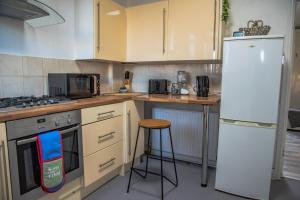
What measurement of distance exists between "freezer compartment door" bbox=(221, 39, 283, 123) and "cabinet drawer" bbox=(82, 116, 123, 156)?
1107 mm

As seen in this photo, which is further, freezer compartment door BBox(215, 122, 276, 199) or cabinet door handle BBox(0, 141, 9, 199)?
freezer compartment door BBox(215, 122, 276, 199)

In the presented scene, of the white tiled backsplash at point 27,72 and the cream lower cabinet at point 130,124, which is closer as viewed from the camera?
the white tiled backsplash at point 27,72

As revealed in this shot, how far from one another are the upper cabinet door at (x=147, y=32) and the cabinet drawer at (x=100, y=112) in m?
0.76

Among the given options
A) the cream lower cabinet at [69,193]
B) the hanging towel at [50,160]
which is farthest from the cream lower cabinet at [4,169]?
the cream lower cabinet at [69,193]

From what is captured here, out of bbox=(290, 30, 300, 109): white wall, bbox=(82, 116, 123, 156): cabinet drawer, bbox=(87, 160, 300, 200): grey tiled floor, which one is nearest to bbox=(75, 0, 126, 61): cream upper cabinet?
bbox=(82, 116, 123, 156): cabinet drawer

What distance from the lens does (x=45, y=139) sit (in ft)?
4.32

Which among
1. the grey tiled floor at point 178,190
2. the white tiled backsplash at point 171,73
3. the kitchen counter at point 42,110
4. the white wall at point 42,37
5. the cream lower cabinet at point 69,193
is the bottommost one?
the grey tiled floor at point 178,190

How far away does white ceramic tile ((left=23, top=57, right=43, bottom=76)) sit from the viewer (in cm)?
176

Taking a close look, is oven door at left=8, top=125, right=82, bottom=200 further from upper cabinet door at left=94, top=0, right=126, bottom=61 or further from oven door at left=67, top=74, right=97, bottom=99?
upper cabinet door at left=94, top=0, right=126, bottom=61

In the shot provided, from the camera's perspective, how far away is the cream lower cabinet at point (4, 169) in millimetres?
1141

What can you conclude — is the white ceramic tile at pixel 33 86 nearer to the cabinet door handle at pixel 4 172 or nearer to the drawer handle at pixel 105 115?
the drawer handle at pixel 105 115

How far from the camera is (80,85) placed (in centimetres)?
198

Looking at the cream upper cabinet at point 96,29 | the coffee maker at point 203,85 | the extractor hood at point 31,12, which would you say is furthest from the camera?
the coffee maker at point 203,85

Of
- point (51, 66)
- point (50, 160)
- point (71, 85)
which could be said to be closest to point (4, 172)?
point (50, 160)
